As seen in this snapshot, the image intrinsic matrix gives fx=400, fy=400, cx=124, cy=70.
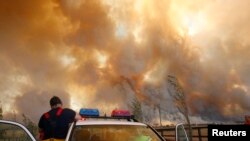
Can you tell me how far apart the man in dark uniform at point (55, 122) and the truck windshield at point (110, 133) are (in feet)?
5.68

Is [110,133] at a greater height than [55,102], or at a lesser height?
lesser

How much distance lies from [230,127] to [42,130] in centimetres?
608

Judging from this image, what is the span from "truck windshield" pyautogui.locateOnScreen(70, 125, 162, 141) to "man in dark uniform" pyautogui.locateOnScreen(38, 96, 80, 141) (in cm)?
173

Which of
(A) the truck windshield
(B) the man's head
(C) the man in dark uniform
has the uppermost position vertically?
(B) the man's head

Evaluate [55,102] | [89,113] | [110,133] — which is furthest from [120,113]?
[55,102]

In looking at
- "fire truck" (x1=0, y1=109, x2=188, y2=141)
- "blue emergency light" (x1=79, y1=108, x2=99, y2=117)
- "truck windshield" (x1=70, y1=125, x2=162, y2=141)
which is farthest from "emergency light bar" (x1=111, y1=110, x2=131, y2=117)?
"truck windshield" (x1=70, y1=125, x2=162, y2=141)

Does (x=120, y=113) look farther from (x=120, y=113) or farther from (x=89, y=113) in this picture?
(x=89, y=113)

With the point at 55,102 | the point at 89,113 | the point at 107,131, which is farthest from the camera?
the point at 55,102

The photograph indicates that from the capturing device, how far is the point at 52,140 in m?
8.36

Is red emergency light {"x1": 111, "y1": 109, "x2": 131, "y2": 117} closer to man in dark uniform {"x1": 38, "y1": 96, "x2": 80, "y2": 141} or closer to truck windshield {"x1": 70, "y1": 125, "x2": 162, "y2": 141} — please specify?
truck windshield {"x1": 70, "y1": 125, "x2": 162, "y2": 141}

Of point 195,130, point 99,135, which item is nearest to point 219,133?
point 99,135

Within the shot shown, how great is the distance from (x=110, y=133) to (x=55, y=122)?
2.06m

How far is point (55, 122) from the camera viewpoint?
334 inches

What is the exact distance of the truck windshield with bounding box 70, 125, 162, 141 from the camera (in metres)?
6.76
